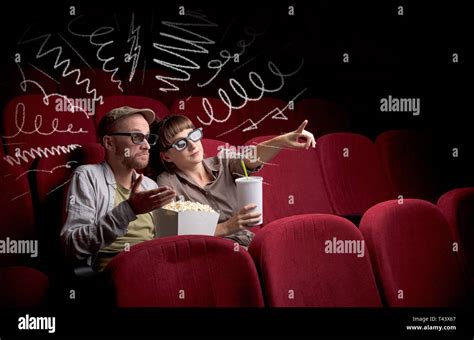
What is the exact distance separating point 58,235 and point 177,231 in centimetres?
15

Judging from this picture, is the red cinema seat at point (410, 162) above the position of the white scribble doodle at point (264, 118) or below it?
below

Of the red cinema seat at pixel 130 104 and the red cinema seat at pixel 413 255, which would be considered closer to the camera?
the red cinema seat at pixel 413 255

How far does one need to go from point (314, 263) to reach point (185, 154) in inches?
10.2

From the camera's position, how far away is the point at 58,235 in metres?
0.73

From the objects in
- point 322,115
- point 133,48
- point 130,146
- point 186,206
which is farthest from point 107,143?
point 322,115

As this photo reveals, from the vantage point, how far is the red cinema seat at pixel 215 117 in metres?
0.85

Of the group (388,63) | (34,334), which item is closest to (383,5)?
(388,63)

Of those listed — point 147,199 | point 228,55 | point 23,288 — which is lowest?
point 23,288

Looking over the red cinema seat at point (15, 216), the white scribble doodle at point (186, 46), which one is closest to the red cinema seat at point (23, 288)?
the red cinema seat at point (15, 216)

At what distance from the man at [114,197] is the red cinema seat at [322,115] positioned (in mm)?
284

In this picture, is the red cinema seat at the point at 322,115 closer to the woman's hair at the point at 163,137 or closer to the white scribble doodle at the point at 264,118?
the white scribble doodle at the point at 264,118

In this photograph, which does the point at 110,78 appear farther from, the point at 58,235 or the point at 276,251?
the point at 276,251

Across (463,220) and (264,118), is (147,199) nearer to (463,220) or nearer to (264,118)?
(264,118)

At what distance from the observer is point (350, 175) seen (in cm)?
96
